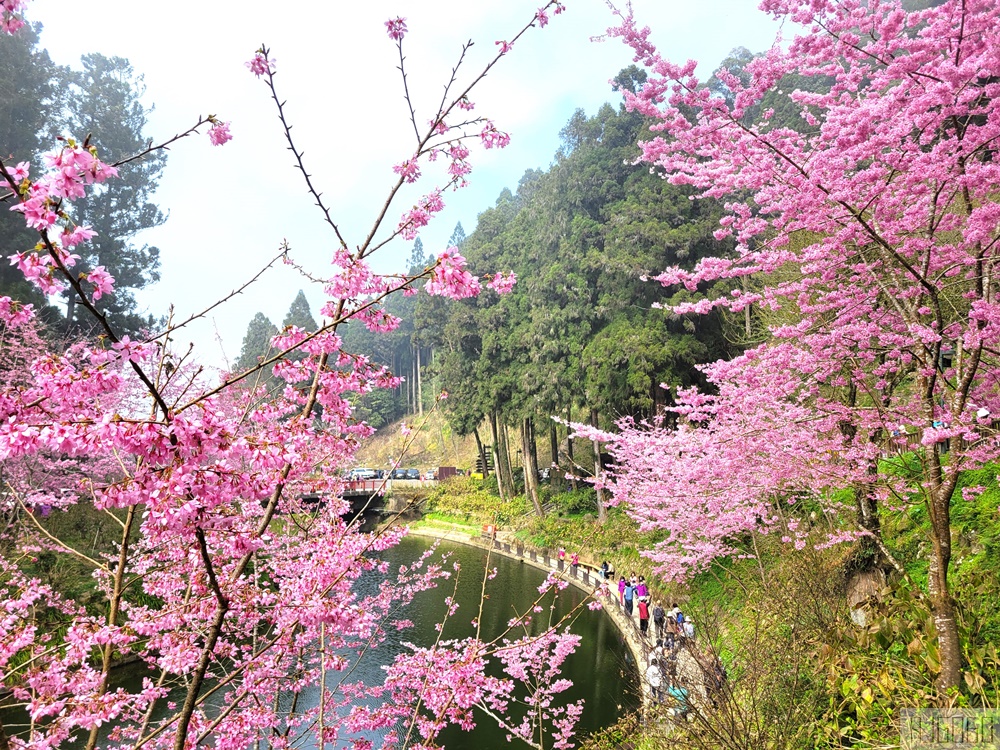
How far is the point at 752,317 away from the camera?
1535 centimetres

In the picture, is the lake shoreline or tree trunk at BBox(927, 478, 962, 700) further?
the lake shoreline

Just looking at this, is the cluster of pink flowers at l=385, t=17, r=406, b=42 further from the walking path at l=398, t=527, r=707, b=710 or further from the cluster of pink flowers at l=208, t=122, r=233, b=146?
the walking path at l=398, t=527, r=707, b=710

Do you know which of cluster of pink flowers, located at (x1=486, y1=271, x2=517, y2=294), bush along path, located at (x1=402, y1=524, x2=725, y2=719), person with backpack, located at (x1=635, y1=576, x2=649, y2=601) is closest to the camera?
cluster of pink flowers, located at (x1=486, y1=271, x2=517, y2=294)

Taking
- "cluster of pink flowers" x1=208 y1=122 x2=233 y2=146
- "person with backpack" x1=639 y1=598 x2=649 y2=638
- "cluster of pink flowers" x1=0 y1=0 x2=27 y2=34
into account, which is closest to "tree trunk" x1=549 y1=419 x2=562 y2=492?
"person with backpack" x1=639 y1=598 x2=649 y2=638

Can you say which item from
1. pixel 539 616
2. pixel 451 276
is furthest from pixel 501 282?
pixel 539 616

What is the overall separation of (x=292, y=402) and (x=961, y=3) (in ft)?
18.1

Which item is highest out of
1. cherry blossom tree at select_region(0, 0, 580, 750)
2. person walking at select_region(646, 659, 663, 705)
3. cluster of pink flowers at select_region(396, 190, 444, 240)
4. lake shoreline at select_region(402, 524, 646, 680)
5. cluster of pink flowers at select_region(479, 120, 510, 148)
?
cluster of pink flowers at select_region(479, 120, 510, 148)

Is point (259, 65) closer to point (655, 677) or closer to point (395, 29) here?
point (395, 29)

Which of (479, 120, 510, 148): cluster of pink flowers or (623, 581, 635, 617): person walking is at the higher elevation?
(479, 120, 510, 148): cluster of pink flowers

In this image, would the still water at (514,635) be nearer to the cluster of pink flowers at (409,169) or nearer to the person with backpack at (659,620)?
the person with backpack at (659,620)

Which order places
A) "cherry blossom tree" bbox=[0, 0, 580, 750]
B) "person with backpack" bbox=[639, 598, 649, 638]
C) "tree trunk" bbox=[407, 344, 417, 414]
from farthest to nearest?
"tree trunk" bbox=[407, 344, 417, 414] → "person with backpack" bbox=[639, 598, 649, 638] → "cherry blossom tree" bbox=[0, 0, 580, 750]

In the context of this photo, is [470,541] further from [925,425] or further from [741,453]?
[925,425]

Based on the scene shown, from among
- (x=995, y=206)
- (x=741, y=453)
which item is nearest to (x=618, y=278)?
(x=741, y=453)

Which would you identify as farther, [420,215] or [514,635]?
[514,635]
